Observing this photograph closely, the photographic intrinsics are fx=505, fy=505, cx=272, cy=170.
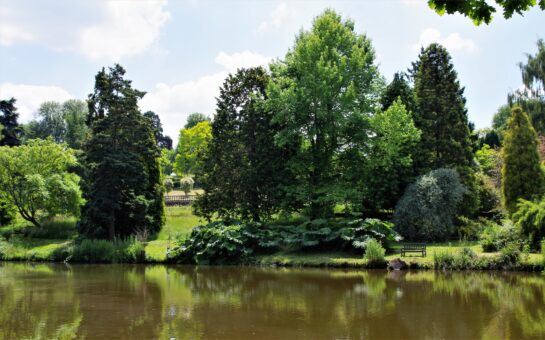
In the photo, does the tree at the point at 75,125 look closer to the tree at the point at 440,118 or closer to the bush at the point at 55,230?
the bush at the point at 55,230

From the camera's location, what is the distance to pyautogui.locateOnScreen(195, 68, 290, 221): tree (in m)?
30.8

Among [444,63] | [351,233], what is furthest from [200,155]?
[444,63]

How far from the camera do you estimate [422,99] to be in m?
33.8

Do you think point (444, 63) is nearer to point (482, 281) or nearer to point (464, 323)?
point (482, 281)

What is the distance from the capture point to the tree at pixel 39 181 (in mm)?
33803

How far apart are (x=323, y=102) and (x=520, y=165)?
11.2 metres

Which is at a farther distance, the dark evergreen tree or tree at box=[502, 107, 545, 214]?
the dark evergreen tree

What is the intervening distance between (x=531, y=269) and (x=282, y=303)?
12.0 m

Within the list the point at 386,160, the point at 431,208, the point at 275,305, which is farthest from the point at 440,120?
the point at 275,305

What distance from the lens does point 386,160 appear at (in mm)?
30281

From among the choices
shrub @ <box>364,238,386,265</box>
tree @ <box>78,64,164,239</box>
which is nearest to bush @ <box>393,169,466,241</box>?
shrub @ <box>364,238,386,265</box>

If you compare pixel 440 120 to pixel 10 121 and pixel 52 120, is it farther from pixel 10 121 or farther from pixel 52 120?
pixel 52 120

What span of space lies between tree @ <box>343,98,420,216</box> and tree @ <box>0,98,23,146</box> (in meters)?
37.2

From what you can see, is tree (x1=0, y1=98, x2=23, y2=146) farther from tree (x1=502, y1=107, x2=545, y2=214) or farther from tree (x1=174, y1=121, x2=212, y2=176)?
tree (x1=502, y1=107, x2=545, y2=214)
